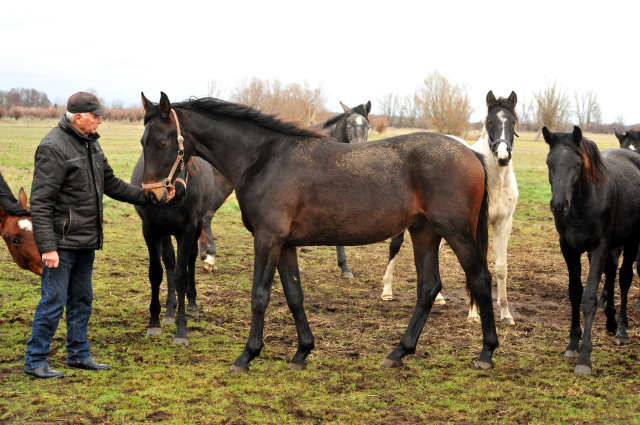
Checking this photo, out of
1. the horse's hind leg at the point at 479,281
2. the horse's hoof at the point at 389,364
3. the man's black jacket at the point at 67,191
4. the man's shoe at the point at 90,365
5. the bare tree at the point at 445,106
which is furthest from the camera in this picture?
the bare tree at the point at 445,106

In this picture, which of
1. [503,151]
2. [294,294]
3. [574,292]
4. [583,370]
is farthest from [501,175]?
[294,294]

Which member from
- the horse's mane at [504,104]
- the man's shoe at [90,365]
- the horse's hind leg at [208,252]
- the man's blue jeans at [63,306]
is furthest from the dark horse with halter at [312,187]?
the horse's hind leg at [208,252]

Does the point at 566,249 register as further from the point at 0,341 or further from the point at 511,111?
the point at 0,341

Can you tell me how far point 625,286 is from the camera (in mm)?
5781

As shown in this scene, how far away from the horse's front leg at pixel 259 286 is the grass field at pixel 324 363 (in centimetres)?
14

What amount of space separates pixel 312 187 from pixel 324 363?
1.53 metres

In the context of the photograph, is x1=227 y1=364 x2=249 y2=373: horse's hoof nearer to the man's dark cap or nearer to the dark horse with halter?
the dark horse with halter

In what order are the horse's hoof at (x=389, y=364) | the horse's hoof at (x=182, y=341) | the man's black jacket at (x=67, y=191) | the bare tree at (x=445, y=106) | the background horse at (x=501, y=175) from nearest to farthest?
the man's black jacket at (x=67, y=191), the horse's hoof at (x=389, y=364), the horse's hoof at (x=182, y=341), the background horse at (x=501, y=175), the bare tree at (x=445, y=106)

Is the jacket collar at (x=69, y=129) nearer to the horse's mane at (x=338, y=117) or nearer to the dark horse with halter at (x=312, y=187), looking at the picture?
the dark horse with halter at (x=312, y=187)

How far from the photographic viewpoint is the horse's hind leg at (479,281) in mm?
4508

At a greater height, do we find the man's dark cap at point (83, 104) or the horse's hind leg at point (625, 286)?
the man's dark cap at point (83, 104)

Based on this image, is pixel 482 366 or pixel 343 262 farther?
pixel 343 262

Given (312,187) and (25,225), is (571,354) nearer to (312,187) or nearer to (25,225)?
(312,187)

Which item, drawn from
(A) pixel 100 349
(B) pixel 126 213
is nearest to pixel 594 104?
(B) pixel 126 213
